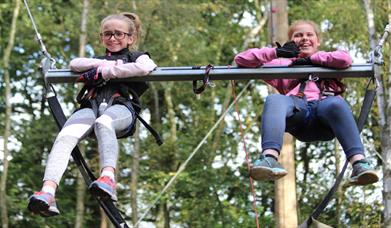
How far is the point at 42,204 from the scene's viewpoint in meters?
2.97

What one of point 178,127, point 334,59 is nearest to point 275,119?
point 334,59

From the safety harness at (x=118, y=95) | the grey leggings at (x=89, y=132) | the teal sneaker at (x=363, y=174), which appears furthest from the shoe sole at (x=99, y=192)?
the teal sneaker at (x=363, y=174)

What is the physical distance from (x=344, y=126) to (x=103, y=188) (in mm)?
1100

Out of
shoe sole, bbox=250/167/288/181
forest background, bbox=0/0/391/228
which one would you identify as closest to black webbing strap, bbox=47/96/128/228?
shoe sole, bbox=250/167/288/181

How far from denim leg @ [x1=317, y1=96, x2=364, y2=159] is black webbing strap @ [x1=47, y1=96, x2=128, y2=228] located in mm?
1015

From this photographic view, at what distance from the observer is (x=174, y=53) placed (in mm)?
11898

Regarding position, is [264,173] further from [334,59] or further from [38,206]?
Result: [38,206]

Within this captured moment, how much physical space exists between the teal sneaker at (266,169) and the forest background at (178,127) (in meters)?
7.59

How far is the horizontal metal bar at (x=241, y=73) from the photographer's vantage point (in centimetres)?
338

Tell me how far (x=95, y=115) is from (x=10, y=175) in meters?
9.12

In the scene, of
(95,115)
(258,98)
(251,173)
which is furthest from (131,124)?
(258,98)

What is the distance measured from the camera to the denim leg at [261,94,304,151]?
322cm

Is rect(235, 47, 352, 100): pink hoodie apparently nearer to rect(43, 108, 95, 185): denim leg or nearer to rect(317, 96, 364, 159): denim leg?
rect(317, 96, 364, 159): denim leg

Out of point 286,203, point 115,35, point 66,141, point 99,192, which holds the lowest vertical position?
point 286,203
